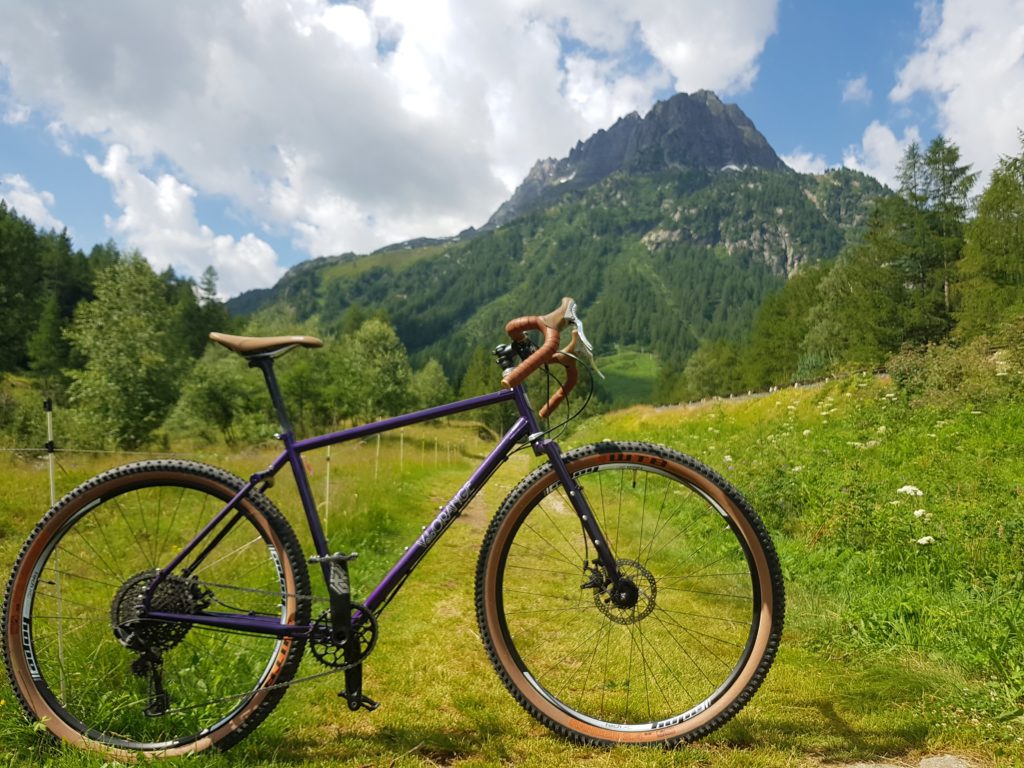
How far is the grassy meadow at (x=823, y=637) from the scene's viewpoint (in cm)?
263

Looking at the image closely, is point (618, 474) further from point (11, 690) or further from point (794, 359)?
point (794, 359)

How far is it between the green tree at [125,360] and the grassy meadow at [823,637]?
27.4 meters

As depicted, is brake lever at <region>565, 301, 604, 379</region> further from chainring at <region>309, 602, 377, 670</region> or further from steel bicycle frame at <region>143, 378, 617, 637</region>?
chainring at <region>309, 602, 377, 670</region>

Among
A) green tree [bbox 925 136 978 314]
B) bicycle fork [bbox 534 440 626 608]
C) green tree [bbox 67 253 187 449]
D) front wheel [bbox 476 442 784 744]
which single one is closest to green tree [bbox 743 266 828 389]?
green tree [bbox 925 136 978 314]

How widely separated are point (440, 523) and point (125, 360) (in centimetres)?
3850

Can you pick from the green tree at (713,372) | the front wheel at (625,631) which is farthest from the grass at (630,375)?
the front wheel at (625,631)

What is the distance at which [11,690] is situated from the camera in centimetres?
275

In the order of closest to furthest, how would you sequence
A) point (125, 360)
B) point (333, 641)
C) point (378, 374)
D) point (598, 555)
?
point (333, 641) → point (598, 555) → point (125, 360) → point (378, 374)

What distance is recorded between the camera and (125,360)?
3284cm

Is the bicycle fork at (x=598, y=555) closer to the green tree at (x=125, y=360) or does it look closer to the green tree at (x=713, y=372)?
the green tree at (x=125, y=360)

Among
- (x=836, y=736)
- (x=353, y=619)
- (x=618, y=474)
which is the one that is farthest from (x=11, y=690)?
(x=836, y=736)

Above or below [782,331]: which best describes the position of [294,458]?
below

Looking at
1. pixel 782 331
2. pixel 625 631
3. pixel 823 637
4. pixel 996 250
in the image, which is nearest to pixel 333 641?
pixel 625 631

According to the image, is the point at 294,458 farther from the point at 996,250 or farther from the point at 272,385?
the point at 996,250
